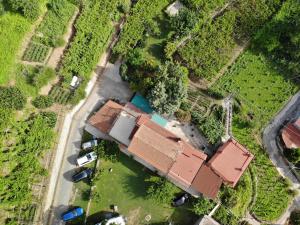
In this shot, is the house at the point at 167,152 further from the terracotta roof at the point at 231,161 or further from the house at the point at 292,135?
the house at the point at 292,135

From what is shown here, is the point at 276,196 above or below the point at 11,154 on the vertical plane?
above

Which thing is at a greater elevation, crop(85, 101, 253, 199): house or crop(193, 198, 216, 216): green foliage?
crop(85, 101, 253, 199): house

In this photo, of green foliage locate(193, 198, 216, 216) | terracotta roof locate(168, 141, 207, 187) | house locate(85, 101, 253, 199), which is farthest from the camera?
green foliage locate(193, 198, 216, 216)

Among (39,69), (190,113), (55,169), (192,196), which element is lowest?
(55,169)

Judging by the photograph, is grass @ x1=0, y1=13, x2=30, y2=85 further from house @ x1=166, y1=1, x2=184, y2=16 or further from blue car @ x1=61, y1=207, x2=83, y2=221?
house @ x1=166, y1=1, x2=184, y2=16

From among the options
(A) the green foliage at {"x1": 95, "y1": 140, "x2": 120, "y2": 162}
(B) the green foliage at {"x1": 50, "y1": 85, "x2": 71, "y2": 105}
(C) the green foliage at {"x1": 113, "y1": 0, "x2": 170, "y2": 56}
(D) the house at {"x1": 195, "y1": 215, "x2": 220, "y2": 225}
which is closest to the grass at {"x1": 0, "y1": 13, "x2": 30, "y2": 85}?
(B) the green foliage at {"x1": 50, "y1": 85, "x2": 71, "y2": 105}

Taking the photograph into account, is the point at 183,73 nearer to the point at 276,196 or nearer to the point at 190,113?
the point at 190,113

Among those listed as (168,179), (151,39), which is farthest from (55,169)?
(151,39)
